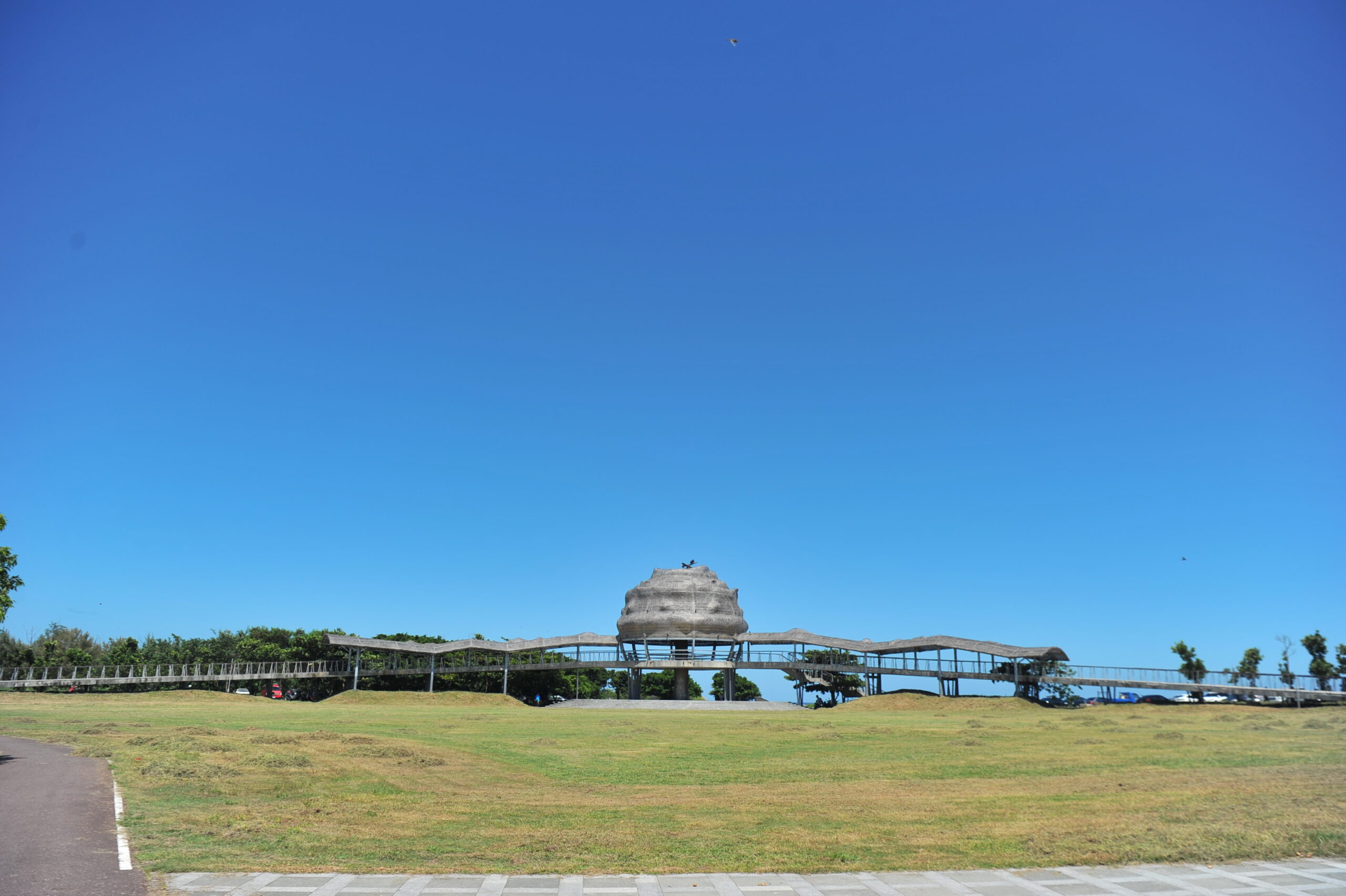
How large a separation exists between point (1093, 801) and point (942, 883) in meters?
8.59

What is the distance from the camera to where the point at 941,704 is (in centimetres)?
6350

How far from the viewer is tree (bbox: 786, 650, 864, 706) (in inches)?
3287

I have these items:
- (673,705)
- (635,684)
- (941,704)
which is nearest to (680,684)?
(635,684)

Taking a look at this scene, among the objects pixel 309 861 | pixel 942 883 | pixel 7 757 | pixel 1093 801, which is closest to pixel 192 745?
pixel 7 757

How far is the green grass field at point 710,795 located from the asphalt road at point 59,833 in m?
0.64

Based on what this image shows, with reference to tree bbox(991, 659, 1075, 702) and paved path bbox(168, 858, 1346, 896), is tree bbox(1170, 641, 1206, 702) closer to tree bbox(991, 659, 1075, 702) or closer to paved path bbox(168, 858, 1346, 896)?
tree bbox(991, 659, 1075, 702)

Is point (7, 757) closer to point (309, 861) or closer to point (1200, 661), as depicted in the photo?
point (309, 861)

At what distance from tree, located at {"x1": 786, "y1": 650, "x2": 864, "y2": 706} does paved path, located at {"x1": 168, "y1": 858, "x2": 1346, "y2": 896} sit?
69895 mm

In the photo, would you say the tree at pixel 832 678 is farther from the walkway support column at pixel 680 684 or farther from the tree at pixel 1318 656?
the tree at pixel 1318 656

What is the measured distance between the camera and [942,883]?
11703mm

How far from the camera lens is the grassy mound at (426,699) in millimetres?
71188

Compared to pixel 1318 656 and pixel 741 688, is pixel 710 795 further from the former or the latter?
pixel 741 688

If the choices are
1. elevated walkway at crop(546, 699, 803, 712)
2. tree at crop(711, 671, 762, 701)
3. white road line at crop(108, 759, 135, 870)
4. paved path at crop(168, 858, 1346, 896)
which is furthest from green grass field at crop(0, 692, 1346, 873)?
tree at crop(711, 671, 762, 701)

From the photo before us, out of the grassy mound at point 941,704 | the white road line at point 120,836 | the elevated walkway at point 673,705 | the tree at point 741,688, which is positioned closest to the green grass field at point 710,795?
the white road line at point 120,836
